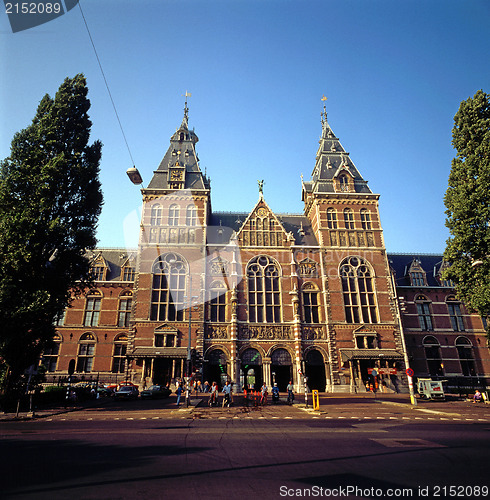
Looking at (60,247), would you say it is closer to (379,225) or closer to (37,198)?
(37,198)

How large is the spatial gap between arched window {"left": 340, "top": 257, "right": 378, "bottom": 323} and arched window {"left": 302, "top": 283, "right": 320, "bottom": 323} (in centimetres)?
316

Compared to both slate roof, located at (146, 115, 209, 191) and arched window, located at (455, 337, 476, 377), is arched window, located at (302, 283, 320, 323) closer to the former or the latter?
slate roof, located at (146, 115, 209, 191)

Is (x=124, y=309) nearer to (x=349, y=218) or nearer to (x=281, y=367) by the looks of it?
(x=281, y=367)

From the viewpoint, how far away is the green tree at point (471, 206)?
2119 centimetres

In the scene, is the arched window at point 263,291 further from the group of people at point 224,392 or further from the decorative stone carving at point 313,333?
the group of people at point 224,392

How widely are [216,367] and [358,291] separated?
1744 cm

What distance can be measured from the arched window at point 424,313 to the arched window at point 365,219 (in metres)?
11.8

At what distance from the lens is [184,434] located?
36.7ft

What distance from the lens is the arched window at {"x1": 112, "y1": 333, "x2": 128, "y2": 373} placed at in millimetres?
39031

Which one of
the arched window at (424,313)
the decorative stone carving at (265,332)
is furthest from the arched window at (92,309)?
the arched window at (424,313)

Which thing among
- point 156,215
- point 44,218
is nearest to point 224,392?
point 44,218

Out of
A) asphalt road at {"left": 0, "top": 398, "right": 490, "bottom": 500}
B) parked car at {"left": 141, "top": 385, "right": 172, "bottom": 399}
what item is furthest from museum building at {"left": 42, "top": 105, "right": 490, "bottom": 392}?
asphalt road at {"left": 0, "top": 398, "right": 490, "bottom": 500}

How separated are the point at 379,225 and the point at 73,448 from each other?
37.8m

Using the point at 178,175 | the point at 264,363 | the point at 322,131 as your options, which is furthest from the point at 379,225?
the point at 178,175
